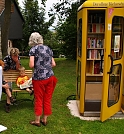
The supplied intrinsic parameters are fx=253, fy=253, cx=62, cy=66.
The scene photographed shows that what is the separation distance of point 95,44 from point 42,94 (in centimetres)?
237

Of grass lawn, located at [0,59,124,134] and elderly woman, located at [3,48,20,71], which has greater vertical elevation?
elderly woman, located at [3,48,20,71]

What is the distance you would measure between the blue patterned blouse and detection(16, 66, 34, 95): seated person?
3.33 ft

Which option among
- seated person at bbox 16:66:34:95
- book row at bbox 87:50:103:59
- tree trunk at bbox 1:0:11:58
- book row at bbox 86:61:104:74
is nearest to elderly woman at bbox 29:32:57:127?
seated person at bbox 16:66:34:95

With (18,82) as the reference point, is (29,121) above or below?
below


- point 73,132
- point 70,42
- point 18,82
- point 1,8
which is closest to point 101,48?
point 18,82

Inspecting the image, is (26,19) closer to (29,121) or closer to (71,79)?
(71,79)

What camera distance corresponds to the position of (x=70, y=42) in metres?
14.4

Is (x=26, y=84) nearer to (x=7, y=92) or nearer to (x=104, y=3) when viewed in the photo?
(x=7, y=92)

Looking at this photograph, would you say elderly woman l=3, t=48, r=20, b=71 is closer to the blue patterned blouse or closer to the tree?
the blue patterned blouse

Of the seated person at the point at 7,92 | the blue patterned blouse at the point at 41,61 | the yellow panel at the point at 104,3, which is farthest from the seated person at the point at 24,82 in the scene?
the yellow panel at the point at 104,3

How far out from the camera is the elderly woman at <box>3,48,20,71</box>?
522 cm

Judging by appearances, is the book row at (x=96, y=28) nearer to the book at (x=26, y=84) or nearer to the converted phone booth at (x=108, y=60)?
the converted phone booth at (x=108, y=60)

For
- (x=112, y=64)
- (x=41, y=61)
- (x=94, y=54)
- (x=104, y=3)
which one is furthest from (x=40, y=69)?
(x=94, y=54)

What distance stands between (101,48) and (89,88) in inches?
39.2
